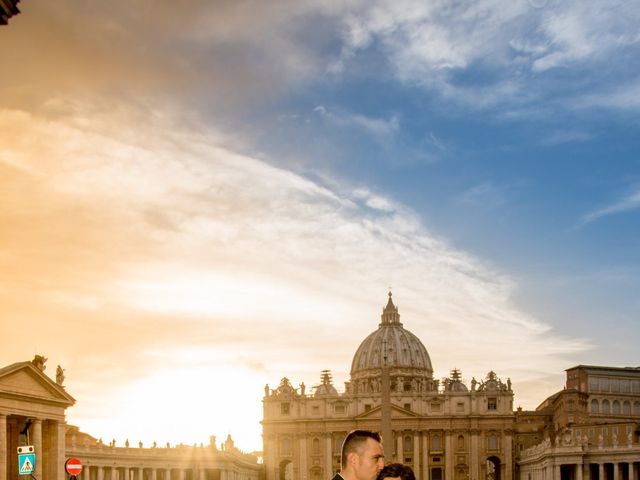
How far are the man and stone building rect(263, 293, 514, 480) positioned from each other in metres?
122

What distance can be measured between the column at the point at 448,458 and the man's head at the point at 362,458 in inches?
4955

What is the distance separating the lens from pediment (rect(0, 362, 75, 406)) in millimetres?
52625

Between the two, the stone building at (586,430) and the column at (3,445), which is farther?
the stone building at (586,430)

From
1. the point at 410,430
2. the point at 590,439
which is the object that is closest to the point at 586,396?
the point at 590,439

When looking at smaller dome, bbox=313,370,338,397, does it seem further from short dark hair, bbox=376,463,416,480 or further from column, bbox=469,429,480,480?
short dark hair, bbox=376,463,416,480

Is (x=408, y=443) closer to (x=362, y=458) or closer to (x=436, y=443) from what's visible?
(x=436, y=443)

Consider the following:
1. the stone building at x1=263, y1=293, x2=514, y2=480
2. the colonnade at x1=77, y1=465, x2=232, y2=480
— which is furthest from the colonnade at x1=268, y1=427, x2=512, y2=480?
the colonnade at x1=77, y1=465, x2=232, y2=480

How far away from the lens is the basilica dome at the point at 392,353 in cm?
16119

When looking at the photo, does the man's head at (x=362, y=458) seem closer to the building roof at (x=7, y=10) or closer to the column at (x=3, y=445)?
the building roof at (x=7, y=10)

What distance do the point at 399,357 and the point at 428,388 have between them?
23.4 feet

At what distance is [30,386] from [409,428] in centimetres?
8509

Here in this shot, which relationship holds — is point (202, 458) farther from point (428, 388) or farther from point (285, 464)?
point (428, 388)

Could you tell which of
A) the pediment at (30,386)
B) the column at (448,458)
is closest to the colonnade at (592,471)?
the column at (448,458)

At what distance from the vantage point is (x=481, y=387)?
447ft
